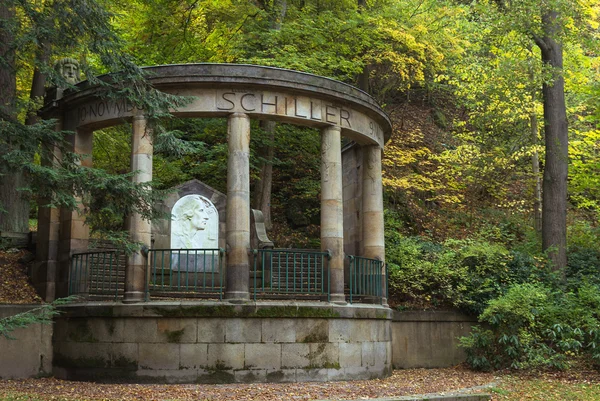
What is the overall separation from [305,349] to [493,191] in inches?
651

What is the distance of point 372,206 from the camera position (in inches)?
591

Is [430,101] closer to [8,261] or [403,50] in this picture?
[403,50]

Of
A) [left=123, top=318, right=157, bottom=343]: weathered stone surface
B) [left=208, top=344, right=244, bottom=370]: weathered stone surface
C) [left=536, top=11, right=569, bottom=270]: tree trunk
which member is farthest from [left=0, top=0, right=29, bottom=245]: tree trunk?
[left=536, top=11, right=569, bottom=270]: tree trunk

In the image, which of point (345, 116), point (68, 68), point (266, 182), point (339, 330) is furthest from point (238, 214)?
point (266, 182)

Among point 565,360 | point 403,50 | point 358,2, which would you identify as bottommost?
point 565,360

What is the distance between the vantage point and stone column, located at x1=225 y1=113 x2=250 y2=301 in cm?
1210

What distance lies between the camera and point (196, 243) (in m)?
14.9

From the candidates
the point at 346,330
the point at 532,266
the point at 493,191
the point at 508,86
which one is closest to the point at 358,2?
the point at 508,86

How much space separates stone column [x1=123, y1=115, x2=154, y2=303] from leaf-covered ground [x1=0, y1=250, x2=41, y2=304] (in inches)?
104

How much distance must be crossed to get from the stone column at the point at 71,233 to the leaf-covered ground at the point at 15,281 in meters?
0.65

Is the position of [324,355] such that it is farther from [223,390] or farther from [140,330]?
[140,330]

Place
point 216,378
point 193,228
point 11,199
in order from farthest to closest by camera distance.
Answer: point 11,199
point 193,228
point 216,378

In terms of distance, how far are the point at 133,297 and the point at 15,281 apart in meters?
3.54

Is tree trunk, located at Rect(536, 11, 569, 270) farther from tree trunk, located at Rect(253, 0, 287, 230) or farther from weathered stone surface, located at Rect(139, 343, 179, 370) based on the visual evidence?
weathered stone surface, located at Rect(139, 343, 179, 370)
